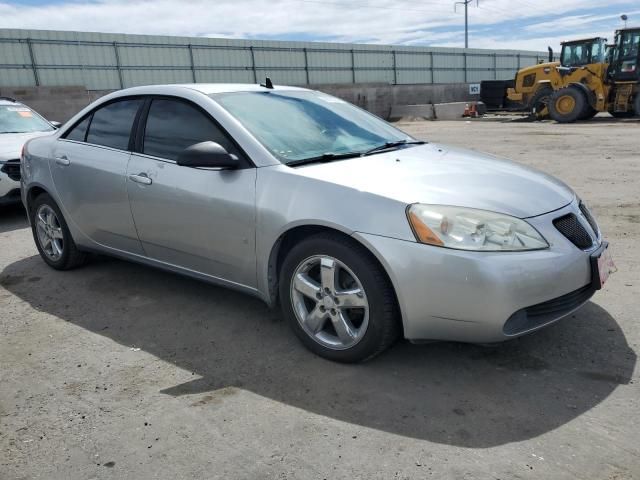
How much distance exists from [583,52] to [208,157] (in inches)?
847

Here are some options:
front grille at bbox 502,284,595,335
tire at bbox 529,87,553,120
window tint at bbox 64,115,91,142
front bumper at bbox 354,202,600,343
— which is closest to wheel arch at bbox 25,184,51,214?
window tint at bbox 64,115,91,142

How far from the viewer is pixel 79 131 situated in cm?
455

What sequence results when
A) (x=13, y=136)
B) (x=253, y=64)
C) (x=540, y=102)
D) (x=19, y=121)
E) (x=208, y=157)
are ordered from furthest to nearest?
(x=253, y=64), (x=540, y=102), (x=19, y=121), (x=13, y=136), (x=208, y=157)

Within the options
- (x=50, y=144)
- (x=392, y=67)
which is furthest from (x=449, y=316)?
(x=392, y=67)

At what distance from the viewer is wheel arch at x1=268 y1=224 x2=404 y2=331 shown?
2.79 m

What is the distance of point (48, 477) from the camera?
2275 millimetres

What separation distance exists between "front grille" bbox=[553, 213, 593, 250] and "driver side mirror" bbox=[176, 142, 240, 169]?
5.95 ft

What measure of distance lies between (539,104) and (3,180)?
20377 millimetres

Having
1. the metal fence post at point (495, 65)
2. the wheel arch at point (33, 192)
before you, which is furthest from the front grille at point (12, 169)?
the metal fence post at point (495, 65)

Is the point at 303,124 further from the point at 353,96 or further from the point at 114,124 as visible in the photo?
the point at 353,96

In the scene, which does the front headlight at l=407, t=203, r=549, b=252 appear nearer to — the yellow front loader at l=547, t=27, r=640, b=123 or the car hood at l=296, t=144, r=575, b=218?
the car hood at l=296, t=144, r=575, b=218

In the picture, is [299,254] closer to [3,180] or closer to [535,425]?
[535,425]

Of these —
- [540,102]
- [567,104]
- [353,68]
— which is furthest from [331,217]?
[353,68]

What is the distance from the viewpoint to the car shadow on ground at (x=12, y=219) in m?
6.89
